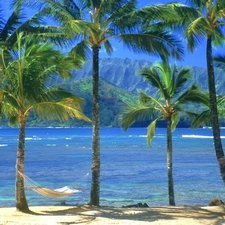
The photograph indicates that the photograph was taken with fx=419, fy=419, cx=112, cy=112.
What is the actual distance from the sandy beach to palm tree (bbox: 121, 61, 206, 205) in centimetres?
399

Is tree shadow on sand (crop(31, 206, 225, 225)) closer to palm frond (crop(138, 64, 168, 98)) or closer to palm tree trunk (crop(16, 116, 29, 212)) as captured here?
palm tree trunk (crop(16, 116, 29, 212))

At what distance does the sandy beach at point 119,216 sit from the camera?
845 centimetres

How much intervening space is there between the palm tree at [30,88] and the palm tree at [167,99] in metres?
4.48

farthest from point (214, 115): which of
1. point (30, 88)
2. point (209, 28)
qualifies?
point (30, 88)

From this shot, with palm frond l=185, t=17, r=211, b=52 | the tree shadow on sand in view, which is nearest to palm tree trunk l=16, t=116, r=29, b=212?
the tree shadow on sand

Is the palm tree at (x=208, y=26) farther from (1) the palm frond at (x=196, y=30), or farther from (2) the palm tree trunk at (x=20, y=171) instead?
(2) the palm tree trunk at (x=20, y=171)

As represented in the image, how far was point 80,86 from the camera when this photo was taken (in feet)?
511

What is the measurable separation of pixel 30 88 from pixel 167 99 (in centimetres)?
568

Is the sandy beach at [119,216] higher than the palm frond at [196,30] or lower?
lower

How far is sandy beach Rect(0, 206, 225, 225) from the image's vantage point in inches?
332

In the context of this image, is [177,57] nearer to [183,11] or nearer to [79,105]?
[183,11]

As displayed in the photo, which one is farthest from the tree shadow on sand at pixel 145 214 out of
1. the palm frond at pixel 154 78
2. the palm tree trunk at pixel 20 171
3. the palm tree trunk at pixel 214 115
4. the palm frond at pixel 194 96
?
the palm frond at pixel 154 78

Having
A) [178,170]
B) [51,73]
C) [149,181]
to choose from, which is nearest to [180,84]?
[51,73]

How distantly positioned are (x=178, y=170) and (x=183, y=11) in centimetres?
2349
